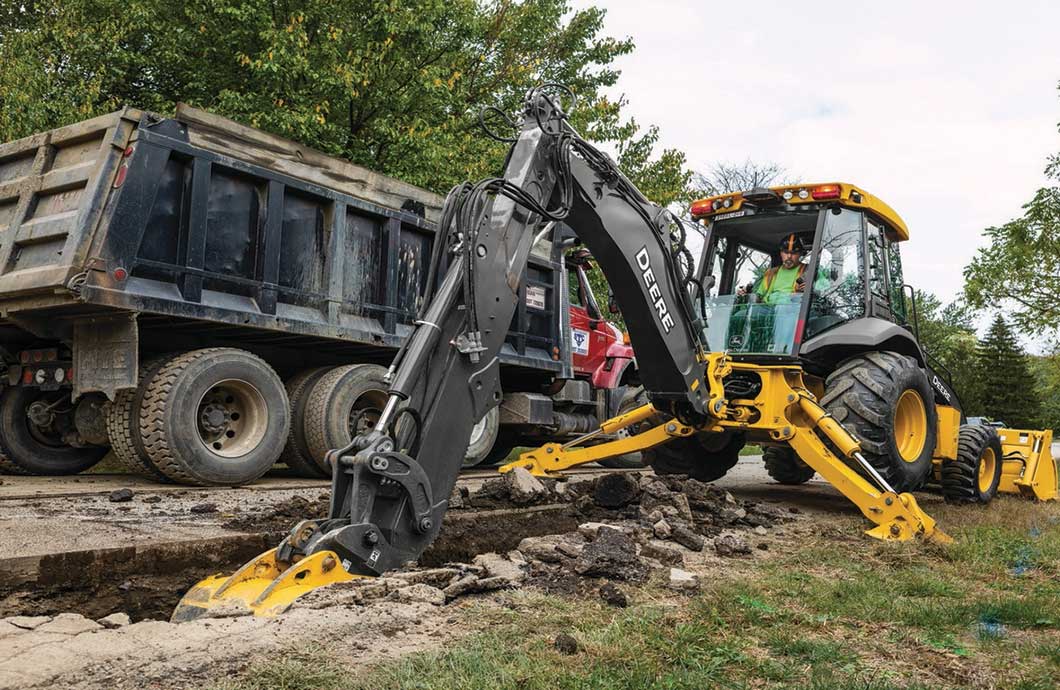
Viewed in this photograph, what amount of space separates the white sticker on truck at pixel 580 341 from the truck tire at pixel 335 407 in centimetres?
341

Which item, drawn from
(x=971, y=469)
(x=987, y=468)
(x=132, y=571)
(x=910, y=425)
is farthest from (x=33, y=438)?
(x=987, y=468)

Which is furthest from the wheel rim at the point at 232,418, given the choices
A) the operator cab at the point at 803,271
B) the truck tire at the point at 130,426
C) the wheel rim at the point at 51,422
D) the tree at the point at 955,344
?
the tree at the point at 955,344

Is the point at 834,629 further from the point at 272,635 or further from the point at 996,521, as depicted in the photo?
the point at 996,521

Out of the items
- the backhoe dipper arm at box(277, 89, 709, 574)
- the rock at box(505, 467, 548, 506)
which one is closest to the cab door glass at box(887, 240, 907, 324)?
the backhoe dipper arm at box(277, 89, 709, 574)

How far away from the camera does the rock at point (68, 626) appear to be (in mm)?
3049

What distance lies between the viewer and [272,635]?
2982mm

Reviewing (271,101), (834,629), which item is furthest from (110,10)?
(834,629)

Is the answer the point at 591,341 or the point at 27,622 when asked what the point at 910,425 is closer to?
the point at 591,341

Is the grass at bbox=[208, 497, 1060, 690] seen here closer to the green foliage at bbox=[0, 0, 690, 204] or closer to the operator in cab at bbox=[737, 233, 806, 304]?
the operator in cab at bbox=[737, 233, 806, 304]

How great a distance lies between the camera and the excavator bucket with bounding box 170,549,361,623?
3.23 meters

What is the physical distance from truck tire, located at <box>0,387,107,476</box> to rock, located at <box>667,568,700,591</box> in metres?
6.09

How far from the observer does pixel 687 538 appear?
528 cm

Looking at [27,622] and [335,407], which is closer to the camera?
[27,622]

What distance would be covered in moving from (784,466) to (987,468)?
2.03m
